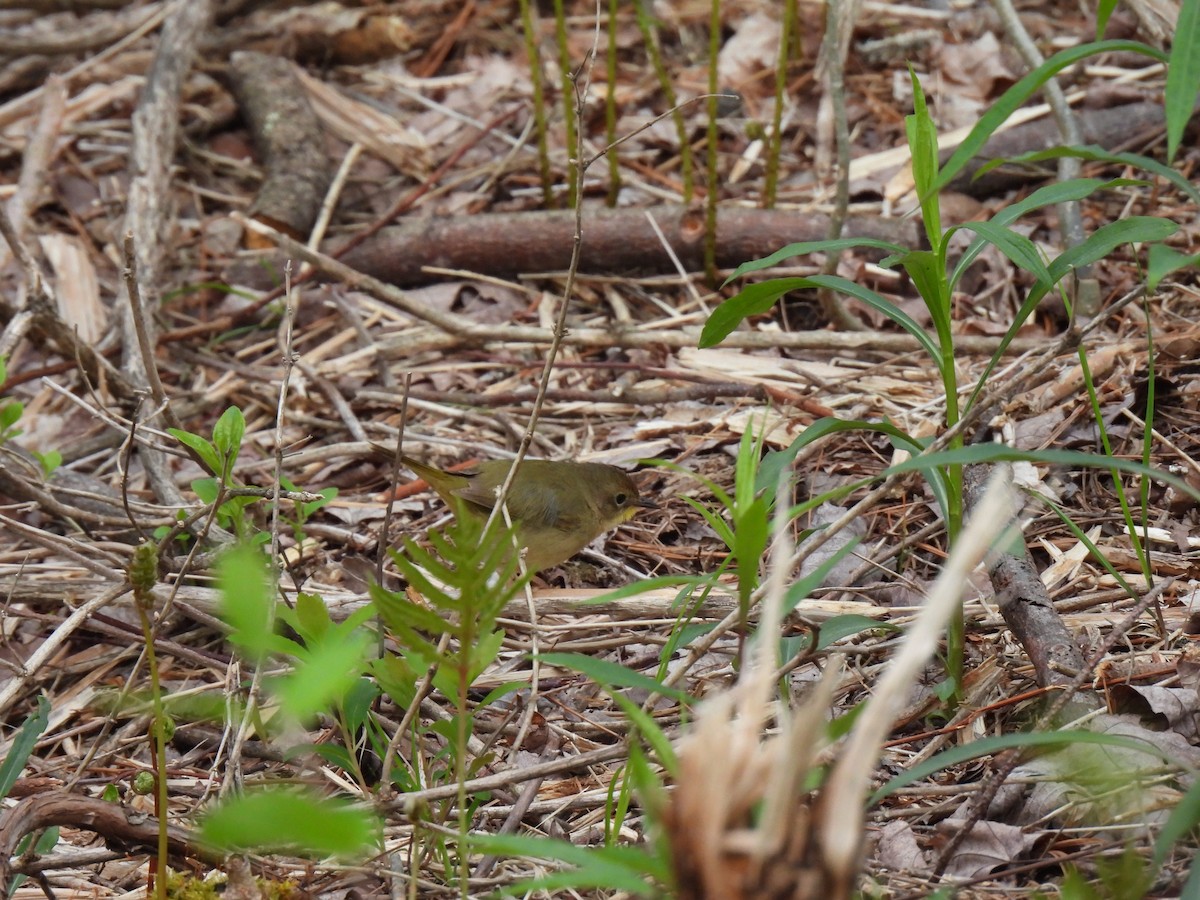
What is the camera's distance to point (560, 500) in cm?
417

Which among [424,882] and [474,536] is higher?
[474,536]

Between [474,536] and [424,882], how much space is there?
80 cm

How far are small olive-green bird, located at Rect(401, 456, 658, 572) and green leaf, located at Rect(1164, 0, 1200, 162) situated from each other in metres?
2.52

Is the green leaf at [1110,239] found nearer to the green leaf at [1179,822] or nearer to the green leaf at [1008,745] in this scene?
the green leaf at [1008,745]

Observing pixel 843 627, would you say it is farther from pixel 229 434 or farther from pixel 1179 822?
pixel 229 434

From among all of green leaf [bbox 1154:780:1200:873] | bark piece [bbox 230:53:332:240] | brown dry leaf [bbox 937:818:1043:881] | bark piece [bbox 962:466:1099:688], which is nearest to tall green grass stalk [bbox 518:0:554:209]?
bark piece [bbox 230:53:332:240]

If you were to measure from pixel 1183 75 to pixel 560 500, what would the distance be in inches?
102

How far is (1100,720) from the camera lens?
2.53 m

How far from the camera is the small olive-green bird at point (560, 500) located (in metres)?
4.18

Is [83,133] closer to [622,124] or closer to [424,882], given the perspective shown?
[622,124]

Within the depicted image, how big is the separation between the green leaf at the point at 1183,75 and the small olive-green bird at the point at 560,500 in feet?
8.28

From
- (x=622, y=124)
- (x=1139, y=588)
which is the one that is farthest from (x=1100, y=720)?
(x=622, y=124)

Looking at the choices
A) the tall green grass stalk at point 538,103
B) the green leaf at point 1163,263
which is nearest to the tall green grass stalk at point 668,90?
the tall green grass stalk at point 538,103

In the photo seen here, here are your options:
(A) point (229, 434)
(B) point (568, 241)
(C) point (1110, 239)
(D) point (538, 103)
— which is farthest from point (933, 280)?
(D) point (538, 103)
